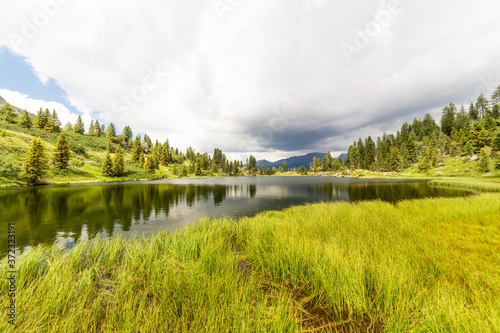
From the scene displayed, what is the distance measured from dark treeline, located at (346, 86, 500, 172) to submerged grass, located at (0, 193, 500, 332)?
91120 millimetres

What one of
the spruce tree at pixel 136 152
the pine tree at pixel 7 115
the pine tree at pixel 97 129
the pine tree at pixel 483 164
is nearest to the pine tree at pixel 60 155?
the spruce tree at pixel 136 152

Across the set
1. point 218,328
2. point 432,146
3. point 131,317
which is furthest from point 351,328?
point 432,146

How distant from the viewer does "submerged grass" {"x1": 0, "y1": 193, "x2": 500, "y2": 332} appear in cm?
329

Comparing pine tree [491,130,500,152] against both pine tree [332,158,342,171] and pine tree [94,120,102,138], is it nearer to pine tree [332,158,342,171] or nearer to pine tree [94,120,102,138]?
pine tree [332,158,342,171]

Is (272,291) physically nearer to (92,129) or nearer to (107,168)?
(107,168)

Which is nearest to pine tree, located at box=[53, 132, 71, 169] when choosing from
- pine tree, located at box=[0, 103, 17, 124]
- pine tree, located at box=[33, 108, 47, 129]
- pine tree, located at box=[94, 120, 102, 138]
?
pine tree, located at box=[33, 108, 47, 129]

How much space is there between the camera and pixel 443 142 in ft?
313

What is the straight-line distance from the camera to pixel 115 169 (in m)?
74.1

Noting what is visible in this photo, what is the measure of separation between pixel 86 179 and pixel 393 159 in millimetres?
152300

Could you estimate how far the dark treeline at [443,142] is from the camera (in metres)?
71.2

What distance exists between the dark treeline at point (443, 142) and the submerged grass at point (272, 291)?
299 feet

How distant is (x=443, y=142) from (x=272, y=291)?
144313 mm

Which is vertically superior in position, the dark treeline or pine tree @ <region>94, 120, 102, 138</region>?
pine tree @ <region>94, 120, 102, 138</region>

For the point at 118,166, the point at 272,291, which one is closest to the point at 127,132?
the point at 118,166
